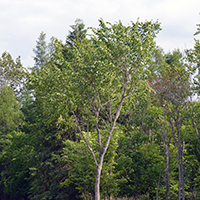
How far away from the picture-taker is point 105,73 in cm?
1600

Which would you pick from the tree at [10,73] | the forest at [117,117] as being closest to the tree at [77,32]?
the forest at [117,117]

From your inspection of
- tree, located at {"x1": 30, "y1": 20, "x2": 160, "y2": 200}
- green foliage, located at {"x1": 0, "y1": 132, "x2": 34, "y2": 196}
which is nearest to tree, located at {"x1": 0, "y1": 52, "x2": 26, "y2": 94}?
green foliage, located at {"x1": 0, "y1": 132, "x2": 34, "y2": 196}

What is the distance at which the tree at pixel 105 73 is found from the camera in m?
15.7

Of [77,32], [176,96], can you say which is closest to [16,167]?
Answer: [77,32]

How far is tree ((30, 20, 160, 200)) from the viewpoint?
1566 centimetres

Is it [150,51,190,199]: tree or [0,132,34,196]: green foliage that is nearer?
[150,51,190,199]: tree

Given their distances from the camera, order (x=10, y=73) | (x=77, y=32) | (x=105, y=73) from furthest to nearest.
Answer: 1. (x=10, y=73)
2. (x=77, y=32)
3. (x=105, y=73)

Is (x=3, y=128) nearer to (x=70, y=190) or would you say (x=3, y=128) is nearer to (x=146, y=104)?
(x=70, y=190)

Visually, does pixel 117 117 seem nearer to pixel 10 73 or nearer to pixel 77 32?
pixel 77 32

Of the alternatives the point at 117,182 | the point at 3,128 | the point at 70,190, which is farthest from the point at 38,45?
the point at 117,182

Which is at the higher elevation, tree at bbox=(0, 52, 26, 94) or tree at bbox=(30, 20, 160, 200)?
tree at bbox=(0, 52, 26, 94)

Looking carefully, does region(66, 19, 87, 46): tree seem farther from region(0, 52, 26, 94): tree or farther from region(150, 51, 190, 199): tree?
region(0, 52, 26, 94): tree

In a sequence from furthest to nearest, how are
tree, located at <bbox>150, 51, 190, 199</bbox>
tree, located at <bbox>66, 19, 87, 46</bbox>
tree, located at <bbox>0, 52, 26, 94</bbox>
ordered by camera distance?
1. tree, located at <bbox>0, 52, 26, 94</bbox>
2. tree, located at <bbox>66, 19, 87, 46</bbox>
3. tree, located at <bbox>150, 51, 190, 199</bbox>

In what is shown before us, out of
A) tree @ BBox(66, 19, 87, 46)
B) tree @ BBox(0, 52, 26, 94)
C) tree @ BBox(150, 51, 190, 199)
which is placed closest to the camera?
tree @ BBox(150, 51, 190, 199)
